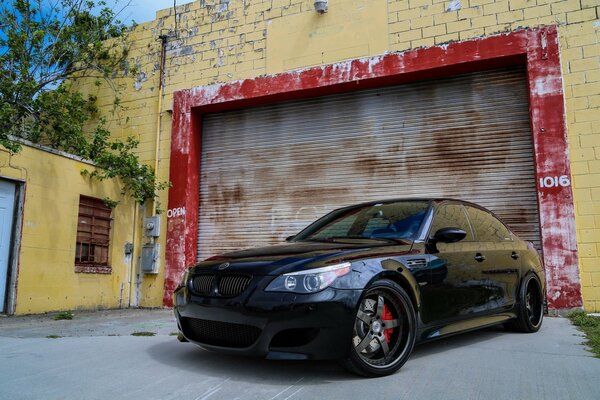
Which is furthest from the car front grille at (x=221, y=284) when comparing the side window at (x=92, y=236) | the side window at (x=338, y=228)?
the side window at (x=92, y=236)

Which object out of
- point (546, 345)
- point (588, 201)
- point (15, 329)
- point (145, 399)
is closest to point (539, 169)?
point (588, 201)

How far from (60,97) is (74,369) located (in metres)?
7.67

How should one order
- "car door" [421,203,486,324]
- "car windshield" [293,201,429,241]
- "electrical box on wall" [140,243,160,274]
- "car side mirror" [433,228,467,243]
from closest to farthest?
"car door" [421,203,486,324]
"car side mirror" [433,228,467,243]
"car windshield" [293,201,429,241]
"electrical box on wall" [140,243,160,274]

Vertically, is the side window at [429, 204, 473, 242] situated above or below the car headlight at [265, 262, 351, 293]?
above

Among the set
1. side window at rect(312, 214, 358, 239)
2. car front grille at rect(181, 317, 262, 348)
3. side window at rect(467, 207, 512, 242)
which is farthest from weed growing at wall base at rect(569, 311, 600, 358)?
car front grille at rect(181, 317, 262, 348)

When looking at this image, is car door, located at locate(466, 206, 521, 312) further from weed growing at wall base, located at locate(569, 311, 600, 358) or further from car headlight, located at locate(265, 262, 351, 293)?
car headlight, located at locate(265, 262, 351, 293)

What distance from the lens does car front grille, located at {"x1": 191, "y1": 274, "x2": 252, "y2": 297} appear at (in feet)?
12.3

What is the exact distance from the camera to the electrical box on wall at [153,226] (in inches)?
405

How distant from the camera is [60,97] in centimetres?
1030

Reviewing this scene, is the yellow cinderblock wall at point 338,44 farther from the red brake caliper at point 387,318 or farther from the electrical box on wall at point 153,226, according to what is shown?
the red brake caliper at point 387,318

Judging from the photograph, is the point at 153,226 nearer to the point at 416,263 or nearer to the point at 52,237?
the point at 52,237

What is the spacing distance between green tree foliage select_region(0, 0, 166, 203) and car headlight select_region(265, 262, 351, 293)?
7043 millimetres

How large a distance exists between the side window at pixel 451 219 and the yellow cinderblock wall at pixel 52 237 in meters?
6.71

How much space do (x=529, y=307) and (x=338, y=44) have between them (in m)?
5.83
